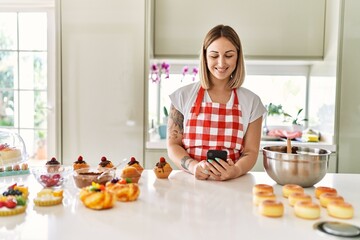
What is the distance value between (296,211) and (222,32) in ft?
2.79

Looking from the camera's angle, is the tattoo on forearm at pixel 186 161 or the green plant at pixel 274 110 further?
the green plant at pixel 274 110

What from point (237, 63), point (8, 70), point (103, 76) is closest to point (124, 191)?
point (237, 63)

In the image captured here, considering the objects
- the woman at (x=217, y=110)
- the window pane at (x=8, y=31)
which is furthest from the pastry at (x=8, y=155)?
the window pane at (x=8, y=31)

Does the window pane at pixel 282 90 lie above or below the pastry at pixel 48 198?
above

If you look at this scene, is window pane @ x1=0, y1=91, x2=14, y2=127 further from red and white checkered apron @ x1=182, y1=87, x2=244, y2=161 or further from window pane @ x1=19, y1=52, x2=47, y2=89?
red and white checkered apron @ x1=182, y1=87, x2=244, y2=161

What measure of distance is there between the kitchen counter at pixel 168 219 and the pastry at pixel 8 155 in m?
0.09

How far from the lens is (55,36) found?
254cm

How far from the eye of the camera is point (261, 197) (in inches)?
42.0

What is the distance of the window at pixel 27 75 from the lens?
9.34ft

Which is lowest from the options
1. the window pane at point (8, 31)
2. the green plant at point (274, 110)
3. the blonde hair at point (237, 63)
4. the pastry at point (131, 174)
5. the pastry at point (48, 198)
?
the pastry at point (48, 198)

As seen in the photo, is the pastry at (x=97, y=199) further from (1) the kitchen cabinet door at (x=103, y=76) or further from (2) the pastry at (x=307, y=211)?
(1) the kitchen cabinet door at (x=103, y=76)

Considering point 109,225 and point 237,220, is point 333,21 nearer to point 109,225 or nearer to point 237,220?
point 237,220

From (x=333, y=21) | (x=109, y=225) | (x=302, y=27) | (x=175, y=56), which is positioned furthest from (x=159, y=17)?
(x=109, y=225)

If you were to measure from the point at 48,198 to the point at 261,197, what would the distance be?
0.57m
